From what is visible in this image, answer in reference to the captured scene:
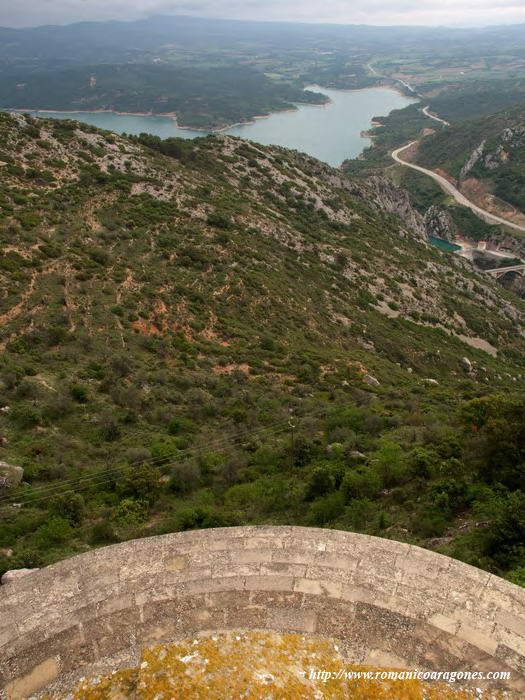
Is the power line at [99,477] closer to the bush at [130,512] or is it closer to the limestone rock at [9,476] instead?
the limestone rock at [9,476]

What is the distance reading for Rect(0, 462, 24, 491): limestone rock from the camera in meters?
12.2

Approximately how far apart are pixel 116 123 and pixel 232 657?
611 ft

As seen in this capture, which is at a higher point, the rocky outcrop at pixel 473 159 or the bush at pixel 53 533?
the rocky outcrop at pixel 473 159

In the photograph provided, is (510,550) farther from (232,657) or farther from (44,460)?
(44,460)

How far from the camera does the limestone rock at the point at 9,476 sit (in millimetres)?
12198

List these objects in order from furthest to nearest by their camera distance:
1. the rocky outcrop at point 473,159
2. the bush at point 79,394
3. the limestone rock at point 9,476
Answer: the rocky outcrop at point 473,159 < the bush at point 79,394 < the limestone rock at point 9,476

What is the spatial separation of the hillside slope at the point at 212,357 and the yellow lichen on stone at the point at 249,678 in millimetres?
3992

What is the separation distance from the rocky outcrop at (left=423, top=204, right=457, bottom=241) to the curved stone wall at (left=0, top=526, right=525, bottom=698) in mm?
100612

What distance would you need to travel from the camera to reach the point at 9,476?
12.3 m

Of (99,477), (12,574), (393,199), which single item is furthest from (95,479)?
(393,199)

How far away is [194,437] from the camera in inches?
656

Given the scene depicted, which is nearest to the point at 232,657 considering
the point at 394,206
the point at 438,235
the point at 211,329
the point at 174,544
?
the point at 174,544

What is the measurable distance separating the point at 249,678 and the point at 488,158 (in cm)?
12840

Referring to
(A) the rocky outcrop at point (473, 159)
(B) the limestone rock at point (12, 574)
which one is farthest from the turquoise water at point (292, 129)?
(B) the limestone rock at point (12, 574)
